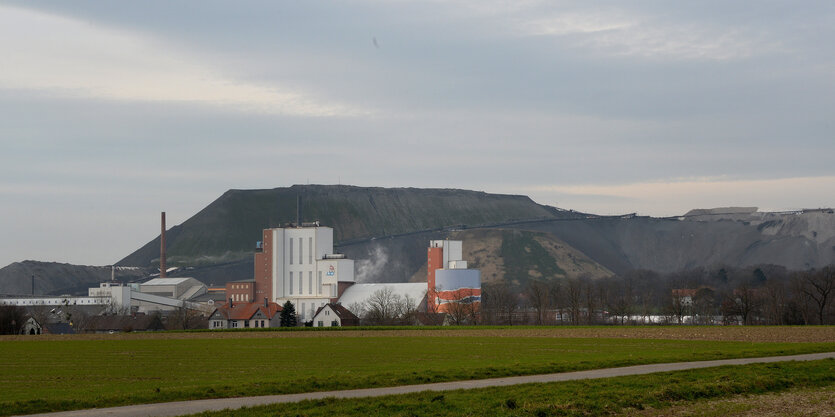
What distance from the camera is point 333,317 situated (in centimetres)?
13875

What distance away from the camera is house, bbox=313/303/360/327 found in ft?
451

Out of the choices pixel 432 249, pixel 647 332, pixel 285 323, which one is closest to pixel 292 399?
pixel 647 332

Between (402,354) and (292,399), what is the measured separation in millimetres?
27266

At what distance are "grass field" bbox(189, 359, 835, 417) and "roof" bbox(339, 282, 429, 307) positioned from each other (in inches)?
5286

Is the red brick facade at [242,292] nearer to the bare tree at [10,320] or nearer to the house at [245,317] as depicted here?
the house at [245,317]

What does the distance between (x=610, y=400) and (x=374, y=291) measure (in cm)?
14219

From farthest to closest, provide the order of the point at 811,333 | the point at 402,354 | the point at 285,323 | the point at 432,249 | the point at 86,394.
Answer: the point at 432,249 → the point at 285,323 → the point at 811,333 → the point at 402,354 → the point at 86,394

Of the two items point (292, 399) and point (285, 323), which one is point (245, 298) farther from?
point (292, 399)

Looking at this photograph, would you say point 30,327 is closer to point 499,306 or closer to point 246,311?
point 246,311

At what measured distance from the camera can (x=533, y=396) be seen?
24656 mm

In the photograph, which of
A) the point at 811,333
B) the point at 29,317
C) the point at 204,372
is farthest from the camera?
the point at 29,317

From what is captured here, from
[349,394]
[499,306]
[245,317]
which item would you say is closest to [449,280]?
[499,306]

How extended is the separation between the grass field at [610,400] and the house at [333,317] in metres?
110

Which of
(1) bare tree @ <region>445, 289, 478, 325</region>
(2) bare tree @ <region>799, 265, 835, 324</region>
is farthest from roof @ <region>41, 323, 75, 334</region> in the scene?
(2) bare tree @ <region>799, 265, 835, 324</region>
